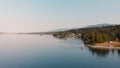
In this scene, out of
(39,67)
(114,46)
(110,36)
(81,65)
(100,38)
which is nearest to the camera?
(39,67)

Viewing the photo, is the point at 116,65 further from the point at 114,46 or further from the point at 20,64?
the point at 114,46

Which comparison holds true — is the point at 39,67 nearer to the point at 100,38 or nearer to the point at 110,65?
the point at 110,65

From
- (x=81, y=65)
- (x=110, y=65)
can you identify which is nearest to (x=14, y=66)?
(x=81, y=65)

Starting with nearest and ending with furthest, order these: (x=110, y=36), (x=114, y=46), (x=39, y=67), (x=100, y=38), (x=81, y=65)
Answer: (x=39, y=67) < (x=81, y=65) < (x=114, y=46) < (x=100, y=38) < (x=110, y=36)

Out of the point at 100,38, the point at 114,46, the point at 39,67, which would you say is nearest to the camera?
the point at 39,67

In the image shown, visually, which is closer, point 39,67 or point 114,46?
point 39,67

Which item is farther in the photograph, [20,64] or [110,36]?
[110,36]

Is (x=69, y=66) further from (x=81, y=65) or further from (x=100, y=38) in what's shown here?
(x=100, y=38)

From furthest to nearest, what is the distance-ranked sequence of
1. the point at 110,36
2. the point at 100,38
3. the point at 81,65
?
the point at 110,36 < the point at 100,38 < the point at 81,65

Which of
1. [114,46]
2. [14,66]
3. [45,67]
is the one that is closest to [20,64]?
[14,66]
